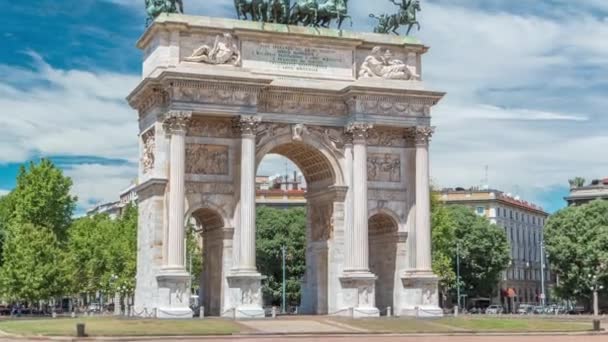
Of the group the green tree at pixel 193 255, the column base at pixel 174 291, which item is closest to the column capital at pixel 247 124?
the column base at pixel 174 291

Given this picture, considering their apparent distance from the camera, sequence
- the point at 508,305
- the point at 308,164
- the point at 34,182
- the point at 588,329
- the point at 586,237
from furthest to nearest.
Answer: the point at 508,305 < the point at 586,237 < the point at 34,182 < the point at 308,164 < the point at 588,329

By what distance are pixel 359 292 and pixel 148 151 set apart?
571 inches

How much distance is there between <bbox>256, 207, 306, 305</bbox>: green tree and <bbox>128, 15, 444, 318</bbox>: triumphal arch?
41649mm

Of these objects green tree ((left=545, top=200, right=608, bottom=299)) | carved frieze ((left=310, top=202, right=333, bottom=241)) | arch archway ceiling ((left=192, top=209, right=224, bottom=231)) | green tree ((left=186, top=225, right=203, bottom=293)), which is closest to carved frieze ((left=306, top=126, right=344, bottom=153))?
carved frieze ((left=310, top=202, right=333, bottom=241))

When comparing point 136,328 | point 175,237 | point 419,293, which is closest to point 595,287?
point 419,293

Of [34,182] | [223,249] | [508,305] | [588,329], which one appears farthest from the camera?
[508,305]

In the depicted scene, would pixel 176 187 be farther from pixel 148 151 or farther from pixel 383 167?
pixel 383 167

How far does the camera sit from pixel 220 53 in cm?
5772

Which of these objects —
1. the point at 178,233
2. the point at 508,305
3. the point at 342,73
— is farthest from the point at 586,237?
the point at 178,233

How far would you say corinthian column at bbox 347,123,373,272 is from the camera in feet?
192

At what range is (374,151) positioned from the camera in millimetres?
61156

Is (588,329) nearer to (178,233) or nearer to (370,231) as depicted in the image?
(370,231)

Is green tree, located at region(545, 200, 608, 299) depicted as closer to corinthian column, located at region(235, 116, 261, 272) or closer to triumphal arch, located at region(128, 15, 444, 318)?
triumphal arch, located at region(128, 15, 444, 318)

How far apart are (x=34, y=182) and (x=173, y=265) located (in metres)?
33.0
